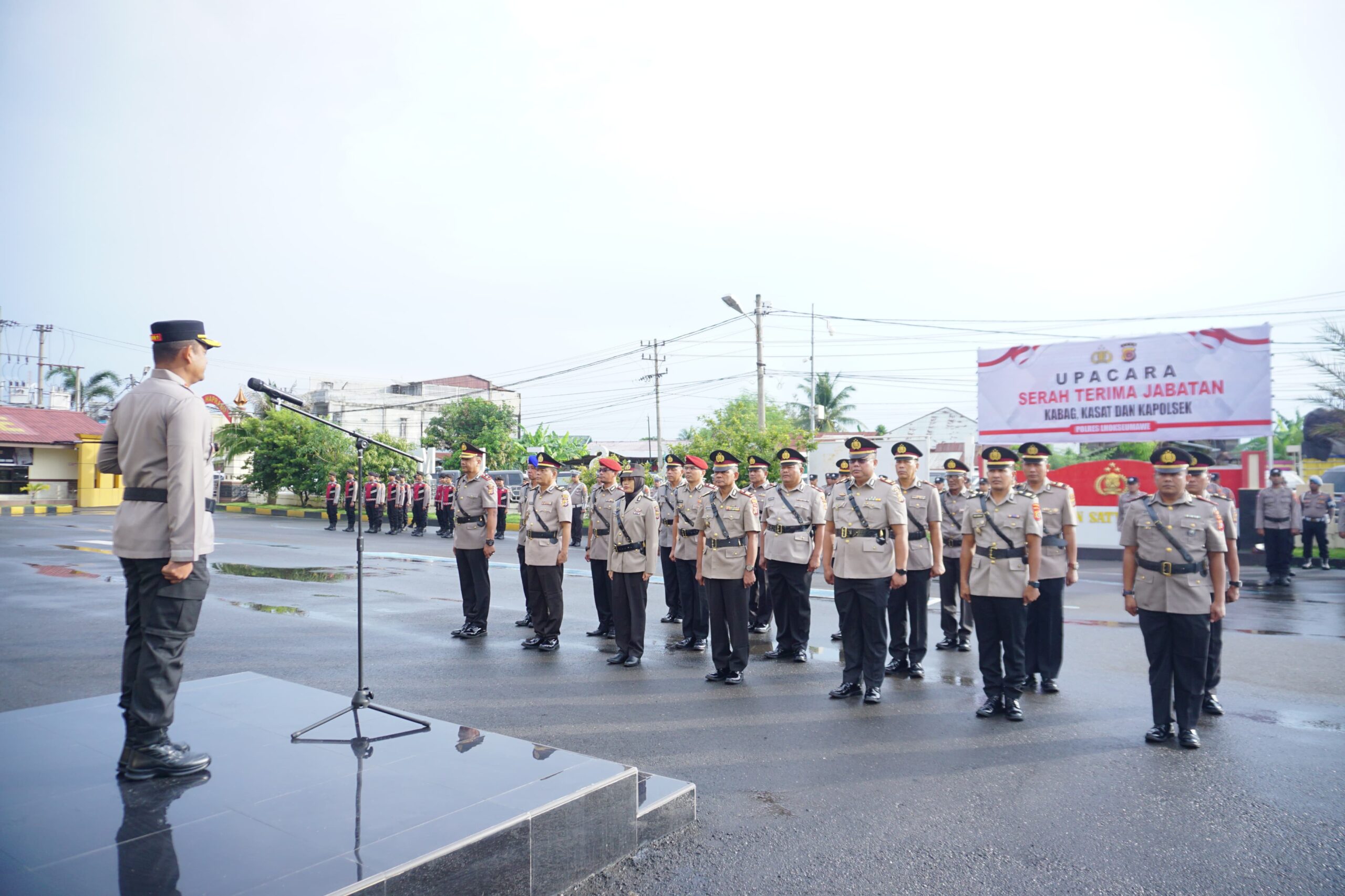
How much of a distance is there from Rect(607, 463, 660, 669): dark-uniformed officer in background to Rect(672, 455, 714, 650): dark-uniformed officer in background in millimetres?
561

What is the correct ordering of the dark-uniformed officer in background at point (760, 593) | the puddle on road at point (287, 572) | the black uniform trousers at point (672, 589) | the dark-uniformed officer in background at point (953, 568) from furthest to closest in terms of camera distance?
the puddle on road at point (287, 572), the black uniform trousers at point (672, 589), the dark-uniformed officer in background at point (760, 593), the dark-uniformed officer in background at point (953, 568)

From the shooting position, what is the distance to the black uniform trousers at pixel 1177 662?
5.02 meters

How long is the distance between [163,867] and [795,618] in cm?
540

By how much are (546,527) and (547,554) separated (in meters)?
0.25

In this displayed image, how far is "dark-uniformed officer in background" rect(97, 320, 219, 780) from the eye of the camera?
139 inches

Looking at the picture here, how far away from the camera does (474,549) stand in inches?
329

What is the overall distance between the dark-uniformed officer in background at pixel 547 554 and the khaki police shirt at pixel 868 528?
2.56 meters

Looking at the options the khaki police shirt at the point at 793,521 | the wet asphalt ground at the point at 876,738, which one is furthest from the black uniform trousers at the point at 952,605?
the khaki police shirt at the point at 793,521

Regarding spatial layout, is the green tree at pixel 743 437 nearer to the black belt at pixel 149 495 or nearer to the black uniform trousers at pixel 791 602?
the black uniform trousers at pixel 791 602

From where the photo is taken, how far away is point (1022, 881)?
3289mm

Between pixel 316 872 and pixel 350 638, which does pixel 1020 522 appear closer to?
pixel 316 872

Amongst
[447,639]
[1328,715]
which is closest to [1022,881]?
[1328,715]

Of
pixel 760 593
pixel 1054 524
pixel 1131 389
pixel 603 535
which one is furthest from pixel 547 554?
pixel 1131 389

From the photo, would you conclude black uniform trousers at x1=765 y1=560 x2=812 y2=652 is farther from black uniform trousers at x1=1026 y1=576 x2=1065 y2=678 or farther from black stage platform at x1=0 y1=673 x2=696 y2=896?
black stage platform at x1=0 y1=673 x2=696 y2=896
